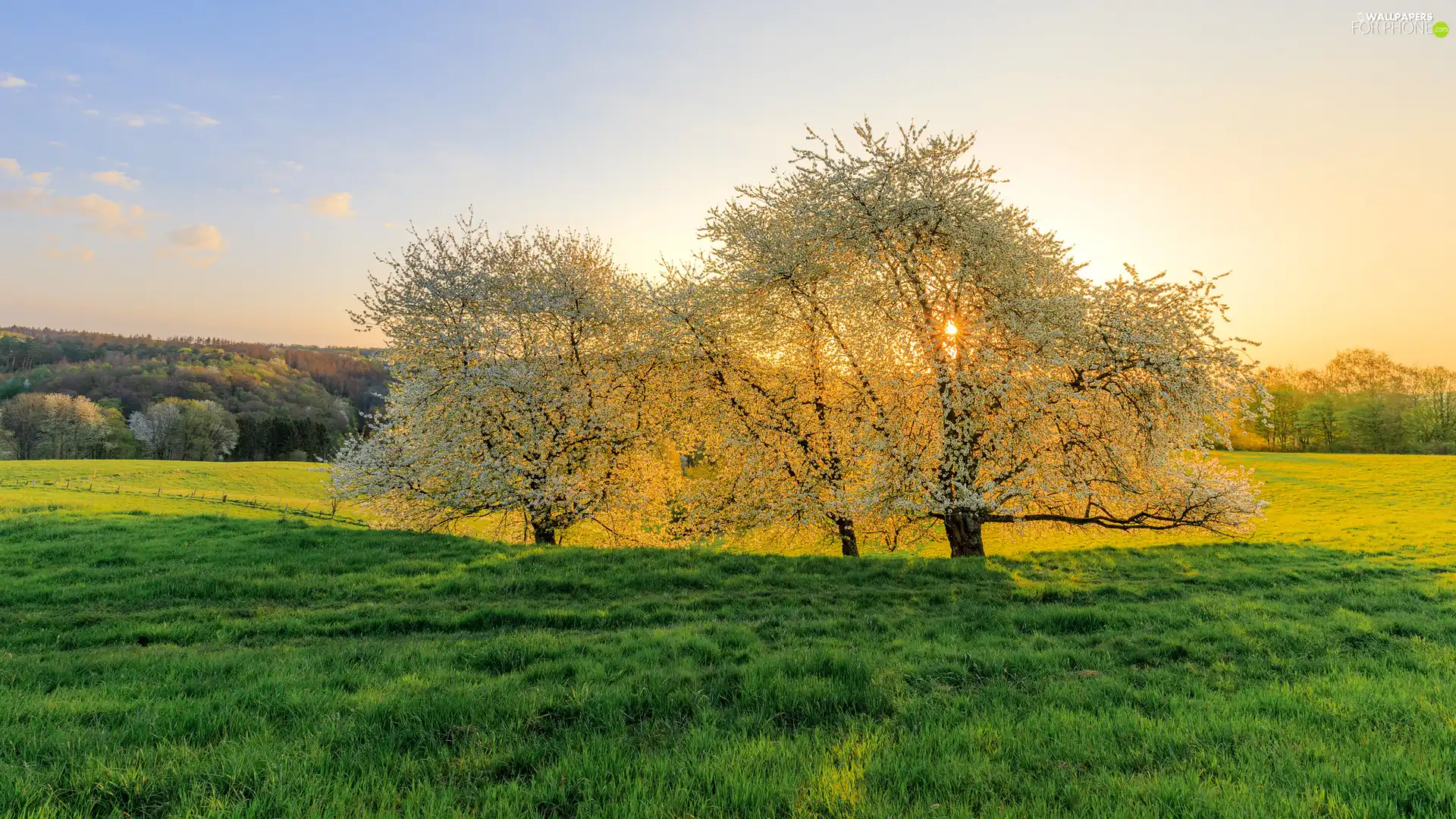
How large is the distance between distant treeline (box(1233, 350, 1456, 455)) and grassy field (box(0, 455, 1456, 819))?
78.5 metres

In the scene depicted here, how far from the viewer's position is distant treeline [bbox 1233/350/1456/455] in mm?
71438

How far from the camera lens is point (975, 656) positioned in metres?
7.19

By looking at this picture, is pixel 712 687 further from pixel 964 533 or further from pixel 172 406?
pixel 172 406

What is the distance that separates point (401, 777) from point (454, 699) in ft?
4.26

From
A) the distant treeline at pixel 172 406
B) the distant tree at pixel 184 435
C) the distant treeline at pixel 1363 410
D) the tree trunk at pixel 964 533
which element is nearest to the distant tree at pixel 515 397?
the distant treeline at pixel 172 406

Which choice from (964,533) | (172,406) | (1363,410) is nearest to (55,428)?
(172,406)

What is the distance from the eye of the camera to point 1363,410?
73.8 meters

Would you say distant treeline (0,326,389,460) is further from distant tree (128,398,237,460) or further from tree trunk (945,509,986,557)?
tree trunk (945,509,986,557)

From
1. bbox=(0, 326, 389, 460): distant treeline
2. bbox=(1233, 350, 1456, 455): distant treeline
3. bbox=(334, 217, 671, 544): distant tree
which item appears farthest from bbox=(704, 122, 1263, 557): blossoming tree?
bbox=(1233, 350, 1456, 455): distant treeline

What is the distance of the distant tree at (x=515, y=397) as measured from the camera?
18.9m

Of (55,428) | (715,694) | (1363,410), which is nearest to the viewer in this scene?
(715,694)

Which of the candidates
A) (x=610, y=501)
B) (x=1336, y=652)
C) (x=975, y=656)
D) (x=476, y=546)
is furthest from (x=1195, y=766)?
(x=610, y=501)

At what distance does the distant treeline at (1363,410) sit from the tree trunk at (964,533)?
2866 inches

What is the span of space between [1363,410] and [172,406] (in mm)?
177435
